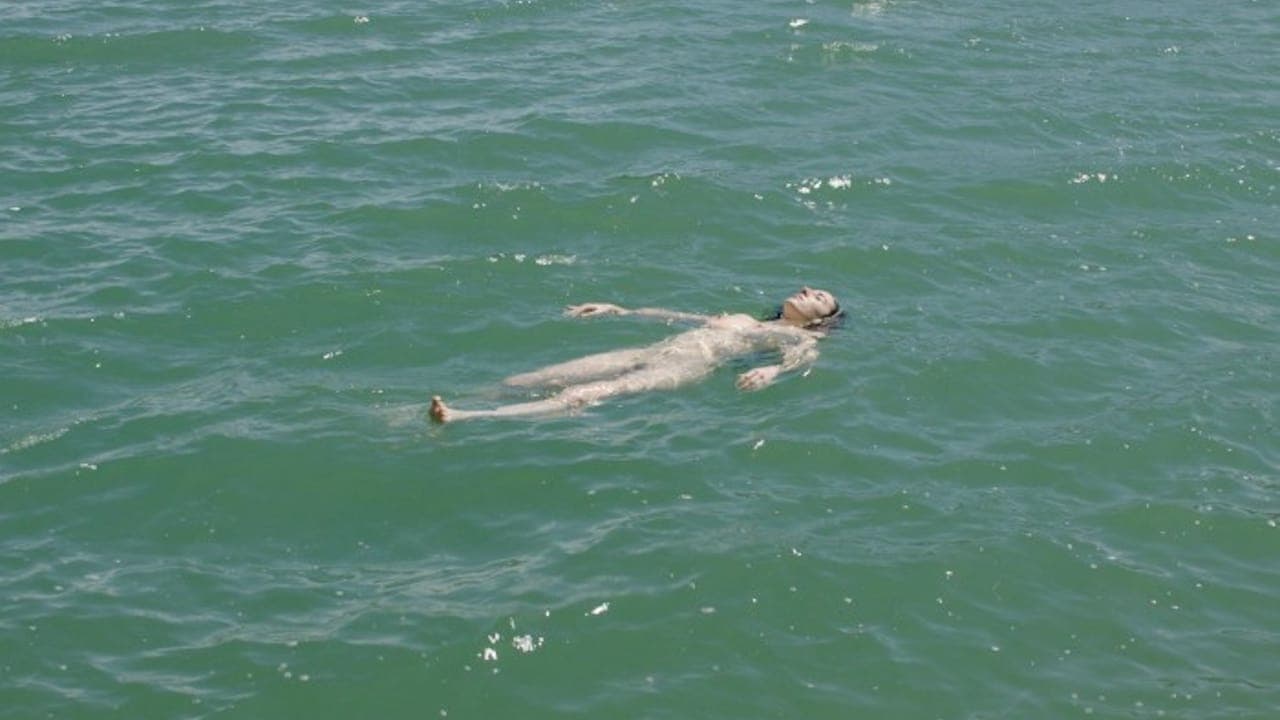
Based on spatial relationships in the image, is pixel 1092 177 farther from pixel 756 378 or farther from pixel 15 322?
pixel 15 322

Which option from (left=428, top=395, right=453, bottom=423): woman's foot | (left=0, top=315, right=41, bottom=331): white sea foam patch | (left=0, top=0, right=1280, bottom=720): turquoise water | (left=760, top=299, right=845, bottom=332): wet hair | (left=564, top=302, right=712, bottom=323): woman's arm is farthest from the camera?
(left=564, top=302, right=712, bottom=323): woman's arm

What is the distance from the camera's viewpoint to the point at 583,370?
811 inches

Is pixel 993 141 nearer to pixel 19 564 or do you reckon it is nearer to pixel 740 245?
pixel 740 245

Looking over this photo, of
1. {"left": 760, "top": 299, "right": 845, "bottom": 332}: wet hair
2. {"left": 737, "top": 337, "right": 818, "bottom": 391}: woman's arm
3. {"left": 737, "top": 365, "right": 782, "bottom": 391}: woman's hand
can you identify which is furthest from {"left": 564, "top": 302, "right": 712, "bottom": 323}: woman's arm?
{"left": 737, "top": 365, "right": 782, "bottom": 391}: woman's hand


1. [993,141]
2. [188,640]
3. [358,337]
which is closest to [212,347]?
[358,337]

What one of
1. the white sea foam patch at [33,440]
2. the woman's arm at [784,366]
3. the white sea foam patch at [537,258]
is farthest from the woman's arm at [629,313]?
the white sea foam patch at [33,440]

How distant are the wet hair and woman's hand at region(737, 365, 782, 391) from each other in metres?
1.24

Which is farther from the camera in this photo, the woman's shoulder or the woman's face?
the woman's face

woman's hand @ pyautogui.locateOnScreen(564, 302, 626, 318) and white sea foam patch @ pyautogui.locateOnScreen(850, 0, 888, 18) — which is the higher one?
white sea foam patch @ pyautogui.locateOnScreen(850, 0, 888, 18)

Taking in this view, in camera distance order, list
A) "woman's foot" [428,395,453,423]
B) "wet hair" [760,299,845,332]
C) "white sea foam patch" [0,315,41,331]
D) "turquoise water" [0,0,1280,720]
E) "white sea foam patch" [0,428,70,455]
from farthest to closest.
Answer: "wet hair" [760,299,845,332], "white sea foam patch" [0,315,41,331], "white sea foam patch" [0,428,70,455], "woman's foot" [428,395,453,423], "turquoise water" [0,0,1280,720]

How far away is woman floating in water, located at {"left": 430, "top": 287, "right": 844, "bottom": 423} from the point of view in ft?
66.6

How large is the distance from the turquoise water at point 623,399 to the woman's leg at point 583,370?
0.56 m

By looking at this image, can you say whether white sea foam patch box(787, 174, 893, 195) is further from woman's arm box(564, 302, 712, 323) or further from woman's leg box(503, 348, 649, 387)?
woman's leg box(503, 348, 649, 387)

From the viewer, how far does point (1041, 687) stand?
16.0 m
